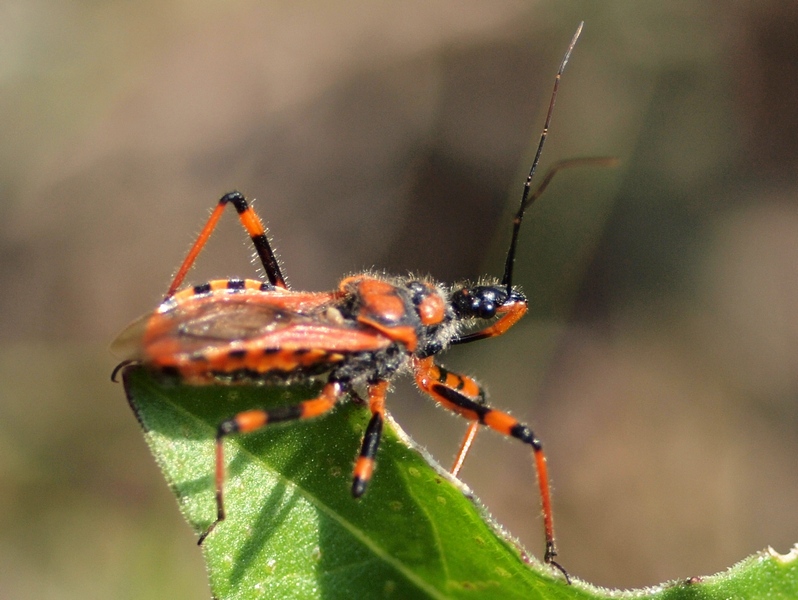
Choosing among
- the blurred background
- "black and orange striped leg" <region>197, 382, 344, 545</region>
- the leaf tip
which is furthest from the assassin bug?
the blurred background

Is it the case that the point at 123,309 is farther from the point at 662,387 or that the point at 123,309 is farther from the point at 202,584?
the point at 662,387

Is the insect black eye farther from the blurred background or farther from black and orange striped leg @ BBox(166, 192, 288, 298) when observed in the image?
the blurred background

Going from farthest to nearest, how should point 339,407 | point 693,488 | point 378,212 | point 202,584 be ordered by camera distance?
1. point 378,212
2. point 693,488
3. point 202,584
4. point 339,407

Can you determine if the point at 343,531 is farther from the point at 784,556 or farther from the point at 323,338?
the point at 784,556

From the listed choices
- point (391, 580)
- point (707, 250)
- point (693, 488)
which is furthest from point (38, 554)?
point (707, 250)

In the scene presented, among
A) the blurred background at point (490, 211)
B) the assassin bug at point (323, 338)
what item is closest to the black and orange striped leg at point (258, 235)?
the assassin bug at point (323, 338)

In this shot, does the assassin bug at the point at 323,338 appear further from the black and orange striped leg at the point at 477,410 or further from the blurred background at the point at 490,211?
the blurred background at the point at 490,211
